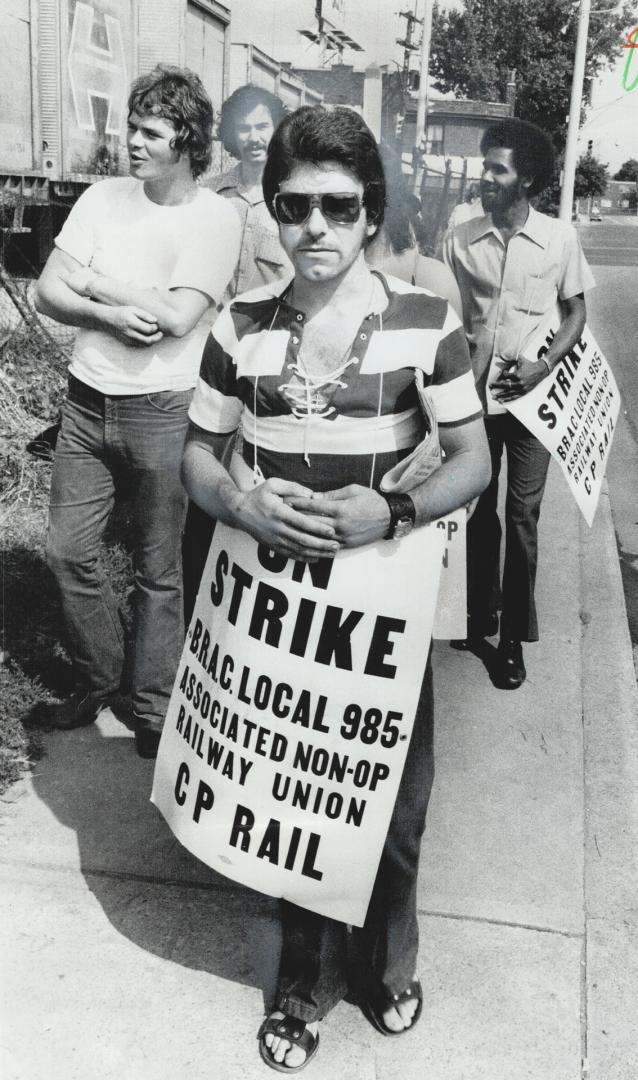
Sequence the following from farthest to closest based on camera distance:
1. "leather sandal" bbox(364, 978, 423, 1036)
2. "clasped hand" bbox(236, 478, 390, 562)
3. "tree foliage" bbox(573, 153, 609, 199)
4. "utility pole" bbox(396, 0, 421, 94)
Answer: "tree foliage" bbox(573, 153, 609, 199)
"utility pole" bbox(396, 0, 421, 94)
"leather sandal" bbox(364, 978, 423, 1036)
"clasped hand" bbox(236, 478, 390, 562)

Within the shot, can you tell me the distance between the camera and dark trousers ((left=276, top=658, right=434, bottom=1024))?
2.38m

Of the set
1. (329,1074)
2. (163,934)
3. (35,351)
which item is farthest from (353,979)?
(35,351)

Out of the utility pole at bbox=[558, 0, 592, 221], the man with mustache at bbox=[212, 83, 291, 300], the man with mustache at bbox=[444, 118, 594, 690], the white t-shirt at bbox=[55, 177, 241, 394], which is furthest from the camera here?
the utility pole at bbox=[558, 0, 592, 221]

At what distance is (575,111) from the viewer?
515 cm

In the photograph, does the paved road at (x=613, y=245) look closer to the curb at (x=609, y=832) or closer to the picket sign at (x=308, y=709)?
the curb at (x=609, y=832)

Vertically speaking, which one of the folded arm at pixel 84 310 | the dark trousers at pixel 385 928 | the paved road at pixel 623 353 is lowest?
the paved road at pixel 623 353

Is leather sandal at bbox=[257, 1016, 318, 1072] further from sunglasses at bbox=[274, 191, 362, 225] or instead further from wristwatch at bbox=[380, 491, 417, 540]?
sunglasses at bbox=[274, 191, 362, 225]

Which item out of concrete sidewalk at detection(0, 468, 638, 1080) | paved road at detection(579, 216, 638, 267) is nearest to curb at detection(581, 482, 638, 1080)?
concrete sidewalk at detection(0, 468, 638, 1080)

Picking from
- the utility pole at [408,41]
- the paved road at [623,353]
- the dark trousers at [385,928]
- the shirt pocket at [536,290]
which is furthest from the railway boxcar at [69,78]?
the dark trousers at [385,928]

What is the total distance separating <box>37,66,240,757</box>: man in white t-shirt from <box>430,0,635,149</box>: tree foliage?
2.10 m

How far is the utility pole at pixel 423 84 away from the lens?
4.68 meters

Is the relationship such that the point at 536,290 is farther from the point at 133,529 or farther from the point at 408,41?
the point at 133,529

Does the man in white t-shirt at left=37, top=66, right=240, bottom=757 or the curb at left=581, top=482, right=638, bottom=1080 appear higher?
the man in white t-shirt at left=37, top=66, right=240, bottom=757

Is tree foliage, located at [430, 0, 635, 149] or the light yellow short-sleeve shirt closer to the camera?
the light yellow short-sleeve shirt
